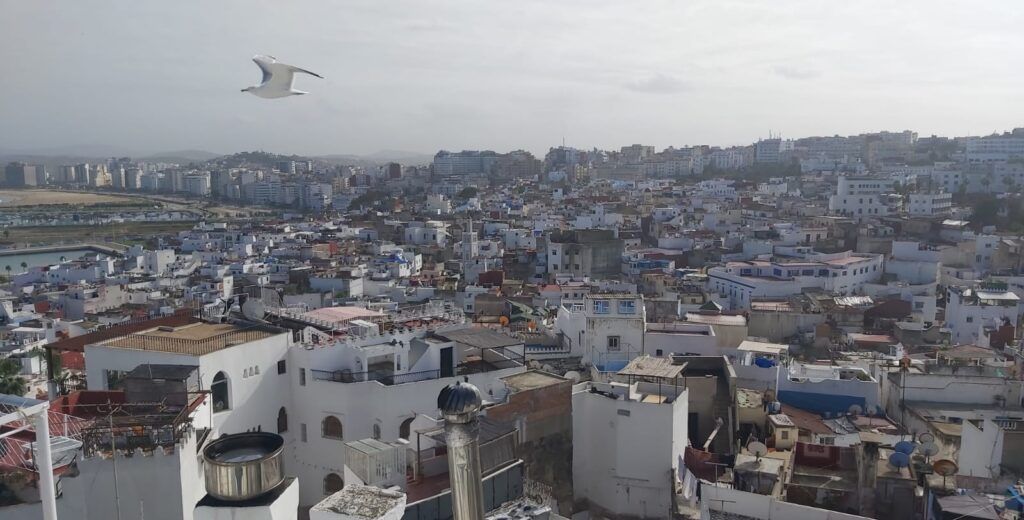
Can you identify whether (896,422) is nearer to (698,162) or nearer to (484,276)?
(484,276)

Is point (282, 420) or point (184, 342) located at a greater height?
point (184, 342)

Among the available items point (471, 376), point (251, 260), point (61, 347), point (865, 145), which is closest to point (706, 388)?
point (471, 376)

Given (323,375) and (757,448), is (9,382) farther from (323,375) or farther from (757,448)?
(757,448)

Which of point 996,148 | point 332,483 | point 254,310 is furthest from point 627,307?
point 996,148

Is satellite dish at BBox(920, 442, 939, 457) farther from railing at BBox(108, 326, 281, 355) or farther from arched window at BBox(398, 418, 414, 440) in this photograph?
railing at BBox(108, 326, 281, 355)

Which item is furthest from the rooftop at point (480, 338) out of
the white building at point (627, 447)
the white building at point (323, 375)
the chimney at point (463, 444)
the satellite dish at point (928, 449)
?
the chimney at point (463, 444)

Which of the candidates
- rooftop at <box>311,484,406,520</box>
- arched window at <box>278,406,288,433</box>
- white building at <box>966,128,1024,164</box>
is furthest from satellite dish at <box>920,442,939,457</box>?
white building at <box>966,128,1024,164</box>

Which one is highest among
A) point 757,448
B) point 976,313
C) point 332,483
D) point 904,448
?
point 904,448
